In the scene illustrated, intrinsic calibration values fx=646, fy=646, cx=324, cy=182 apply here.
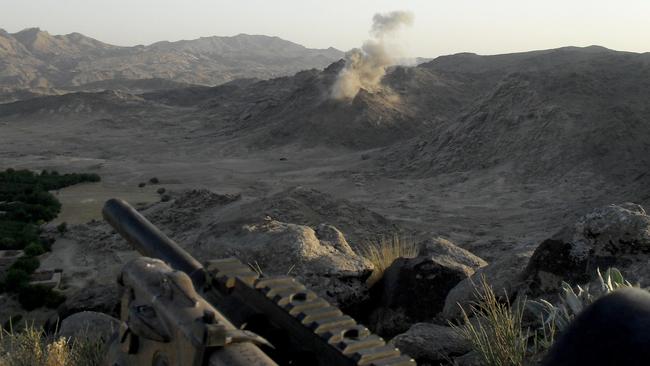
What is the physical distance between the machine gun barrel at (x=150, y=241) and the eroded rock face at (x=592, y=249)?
2.45 m

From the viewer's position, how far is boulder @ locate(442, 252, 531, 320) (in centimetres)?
468

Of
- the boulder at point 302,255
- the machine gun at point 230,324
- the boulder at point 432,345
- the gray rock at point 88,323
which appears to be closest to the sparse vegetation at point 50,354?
the machine gun at point 230,324

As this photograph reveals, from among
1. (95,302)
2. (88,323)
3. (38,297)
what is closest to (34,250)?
(38,297)

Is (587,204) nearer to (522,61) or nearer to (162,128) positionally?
(162,128)

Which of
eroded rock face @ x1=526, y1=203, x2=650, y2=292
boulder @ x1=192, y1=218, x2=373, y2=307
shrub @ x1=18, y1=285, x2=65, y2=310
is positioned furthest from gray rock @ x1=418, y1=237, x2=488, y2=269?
shrub @ x1=18, y1=285, x2=65, y2=310

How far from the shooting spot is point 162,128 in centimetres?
3844

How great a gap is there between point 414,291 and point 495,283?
0.84 meters

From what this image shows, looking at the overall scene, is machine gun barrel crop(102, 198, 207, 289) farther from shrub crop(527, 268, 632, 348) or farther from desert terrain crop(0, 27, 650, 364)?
desert terrain crop(0, 27, 650, 364)

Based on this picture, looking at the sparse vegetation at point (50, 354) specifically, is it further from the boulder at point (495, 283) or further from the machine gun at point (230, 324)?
the boulder at point (495, 283)

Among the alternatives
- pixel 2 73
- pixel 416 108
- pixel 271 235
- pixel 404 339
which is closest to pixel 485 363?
pixel 404 339

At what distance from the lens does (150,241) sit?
3752 mm

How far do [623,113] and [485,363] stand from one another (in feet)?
58.2

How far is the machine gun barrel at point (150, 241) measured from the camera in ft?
10.7

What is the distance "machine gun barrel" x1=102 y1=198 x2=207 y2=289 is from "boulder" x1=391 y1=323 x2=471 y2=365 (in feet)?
4.21
